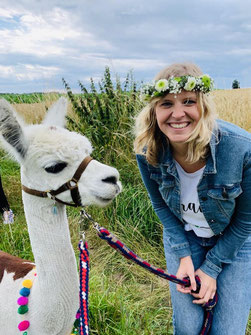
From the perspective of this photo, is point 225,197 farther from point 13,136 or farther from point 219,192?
point 13,136

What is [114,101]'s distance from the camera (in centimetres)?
497

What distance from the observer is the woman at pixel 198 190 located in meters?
1.76

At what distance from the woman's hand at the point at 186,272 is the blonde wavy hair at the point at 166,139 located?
0.64 meters

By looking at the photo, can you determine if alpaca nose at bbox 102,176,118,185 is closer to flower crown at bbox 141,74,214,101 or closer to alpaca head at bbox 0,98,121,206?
alpaca head at bbox 0,98,121,206

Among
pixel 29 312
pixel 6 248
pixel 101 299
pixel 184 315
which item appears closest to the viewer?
pixel 29 312

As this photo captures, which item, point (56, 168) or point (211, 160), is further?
point (211, 160)

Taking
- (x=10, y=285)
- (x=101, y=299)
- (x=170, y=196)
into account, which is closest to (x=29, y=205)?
(x=10, y=285)

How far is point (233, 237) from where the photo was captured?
193 centimetres

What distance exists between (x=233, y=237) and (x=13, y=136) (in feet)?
4.46

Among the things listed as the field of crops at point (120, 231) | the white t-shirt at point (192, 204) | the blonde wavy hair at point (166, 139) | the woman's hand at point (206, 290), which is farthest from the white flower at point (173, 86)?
the woman's hand at point (206, 290)

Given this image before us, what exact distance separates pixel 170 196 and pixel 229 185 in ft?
1.25

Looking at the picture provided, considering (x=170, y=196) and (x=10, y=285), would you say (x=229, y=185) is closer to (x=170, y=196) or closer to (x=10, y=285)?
(x=170, y=196)

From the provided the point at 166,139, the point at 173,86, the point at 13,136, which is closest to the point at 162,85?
the point at 173,86

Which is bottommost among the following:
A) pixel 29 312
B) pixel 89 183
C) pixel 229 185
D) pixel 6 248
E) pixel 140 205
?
pixel 6 248
